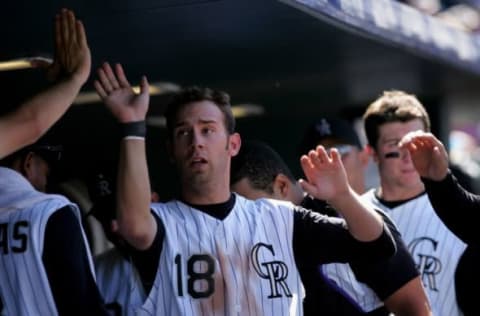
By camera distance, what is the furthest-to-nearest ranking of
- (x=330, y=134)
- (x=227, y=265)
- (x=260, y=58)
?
1. (x=260, y=58)
2. (x=330, y=134)
3. (x=227, y=265)

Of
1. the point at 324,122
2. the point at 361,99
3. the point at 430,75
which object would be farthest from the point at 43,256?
the point at 361,99

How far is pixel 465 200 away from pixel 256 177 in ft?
3.03

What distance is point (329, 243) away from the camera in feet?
14.8

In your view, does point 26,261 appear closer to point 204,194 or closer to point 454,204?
point 204,194

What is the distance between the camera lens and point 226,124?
15.3 feet

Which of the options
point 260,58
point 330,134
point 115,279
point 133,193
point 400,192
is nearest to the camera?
point 133,193

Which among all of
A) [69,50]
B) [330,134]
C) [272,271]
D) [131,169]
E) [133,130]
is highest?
[69,50]

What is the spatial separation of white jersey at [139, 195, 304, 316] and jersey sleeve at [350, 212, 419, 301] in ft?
1.68

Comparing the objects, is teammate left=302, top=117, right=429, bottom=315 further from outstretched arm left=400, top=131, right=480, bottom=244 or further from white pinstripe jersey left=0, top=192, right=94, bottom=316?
white pinstripe jersey left=0, top=192, right=94, bottom=316

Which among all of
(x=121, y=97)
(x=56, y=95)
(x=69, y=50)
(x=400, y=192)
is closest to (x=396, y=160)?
(x=400, y=192)

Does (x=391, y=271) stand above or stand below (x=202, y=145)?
below

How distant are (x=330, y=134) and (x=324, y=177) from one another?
1773 millimetres

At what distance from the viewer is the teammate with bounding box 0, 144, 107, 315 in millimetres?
4367

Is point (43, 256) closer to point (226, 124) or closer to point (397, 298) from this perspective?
point (226, 124)
